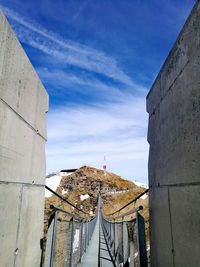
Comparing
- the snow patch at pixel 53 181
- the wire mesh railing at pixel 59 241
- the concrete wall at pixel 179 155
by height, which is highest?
the snow patch at pixel 53 181

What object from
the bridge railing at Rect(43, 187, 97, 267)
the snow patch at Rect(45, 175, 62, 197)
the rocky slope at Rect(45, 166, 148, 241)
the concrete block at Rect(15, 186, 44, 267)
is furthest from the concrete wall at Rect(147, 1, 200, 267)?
the snow patch at Rect(45, 175, 62, 197)

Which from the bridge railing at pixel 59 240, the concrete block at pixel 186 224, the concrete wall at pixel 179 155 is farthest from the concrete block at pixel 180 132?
the bridge railing at pixel 59 240

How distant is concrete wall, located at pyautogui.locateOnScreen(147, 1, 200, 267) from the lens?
176 centimetres

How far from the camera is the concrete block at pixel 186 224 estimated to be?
1.68m

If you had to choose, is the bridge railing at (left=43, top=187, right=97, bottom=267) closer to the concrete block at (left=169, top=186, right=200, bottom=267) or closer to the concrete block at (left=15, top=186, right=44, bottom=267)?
the concrete block at (left=15, top=186, right=44, bottom=267)

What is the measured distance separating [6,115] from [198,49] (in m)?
1.55

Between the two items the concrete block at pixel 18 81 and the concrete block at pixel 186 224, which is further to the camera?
the concrete block at pixel 18 81

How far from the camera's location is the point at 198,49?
1.77m

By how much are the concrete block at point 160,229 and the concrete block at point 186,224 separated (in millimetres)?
194

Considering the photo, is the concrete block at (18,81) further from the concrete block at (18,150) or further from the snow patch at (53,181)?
the snow patch at (53,181)

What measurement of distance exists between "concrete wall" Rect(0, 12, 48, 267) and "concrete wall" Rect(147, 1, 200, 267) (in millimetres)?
1381

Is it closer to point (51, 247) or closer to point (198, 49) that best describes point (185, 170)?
point (198, 49)

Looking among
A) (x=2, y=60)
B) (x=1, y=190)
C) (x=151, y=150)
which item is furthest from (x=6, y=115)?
(x=151, y=150)

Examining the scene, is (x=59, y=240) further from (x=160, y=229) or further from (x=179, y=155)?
(x=179, y=155)
